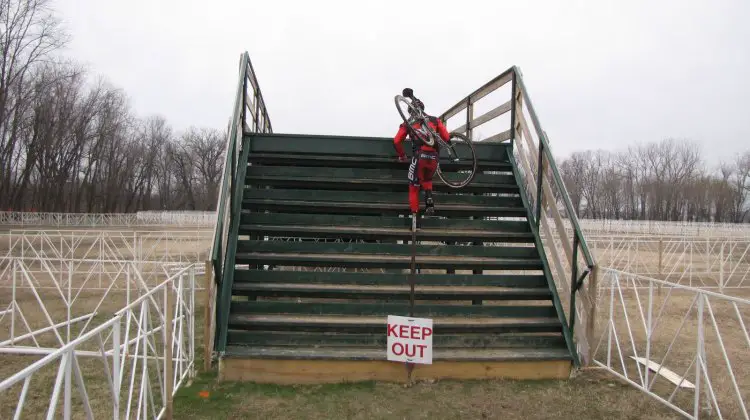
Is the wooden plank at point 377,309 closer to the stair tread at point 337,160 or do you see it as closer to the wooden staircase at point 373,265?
the wooden staircase at point 373,265

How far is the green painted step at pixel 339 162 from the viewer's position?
6925 millimetres

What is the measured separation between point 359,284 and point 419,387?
141 centimetres

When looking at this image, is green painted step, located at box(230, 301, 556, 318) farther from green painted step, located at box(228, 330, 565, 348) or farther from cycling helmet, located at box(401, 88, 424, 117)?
cycling helmet, located at box(401, 88, 424, 117)

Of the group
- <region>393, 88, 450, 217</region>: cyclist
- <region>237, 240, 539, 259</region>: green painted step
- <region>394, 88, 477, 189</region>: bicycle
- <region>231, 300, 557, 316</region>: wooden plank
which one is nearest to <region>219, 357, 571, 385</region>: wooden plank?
<region>231, 300, 557, 316</region>: wooden plank

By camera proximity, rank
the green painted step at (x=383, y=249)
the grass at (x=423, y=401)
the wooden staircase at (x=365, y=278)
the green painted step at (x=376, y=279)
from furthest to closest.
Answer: the green painted step at (x=383, y=249) < the green painted step at (x=376, y=279) < the wooden staircase at (x=365, y=278) < the grass at (x=423, y=401)

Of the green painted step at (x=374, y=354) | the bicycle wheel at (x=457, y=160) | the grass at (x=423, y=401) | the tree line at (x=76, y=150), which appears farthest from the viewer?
the tree line at (x=76, y=150)

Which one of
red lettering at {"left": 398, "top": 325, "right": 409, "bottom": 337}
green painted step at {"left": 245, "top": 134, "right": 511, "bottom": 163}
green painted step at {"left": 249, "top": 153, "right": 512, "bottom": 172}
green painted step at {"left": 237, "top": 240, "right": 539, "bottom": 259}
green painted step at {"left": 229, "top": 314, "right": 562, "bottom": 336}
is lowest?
green painted step at {"left": 229, "top": 314, "right": 562, "bottom": 336}

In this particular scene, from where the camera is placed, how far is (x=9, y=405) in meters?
4.64

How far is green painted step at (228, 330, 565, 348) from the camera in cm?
514

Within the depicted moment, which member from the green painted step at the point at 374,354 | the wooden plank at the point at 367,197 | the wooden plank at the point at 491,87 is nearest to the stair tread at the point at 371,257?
the wooden plank at the point at 367,197

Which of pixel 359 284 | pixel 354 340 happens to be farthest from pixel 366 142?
pixel 354 340

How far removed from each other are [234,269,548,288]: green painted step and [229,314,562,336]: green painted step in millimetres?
428

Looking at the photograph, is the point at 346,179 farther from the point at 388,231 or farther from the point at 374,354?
the point at 374,354

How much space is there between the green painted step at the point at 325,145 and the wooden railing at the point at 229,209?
11.8 inches
